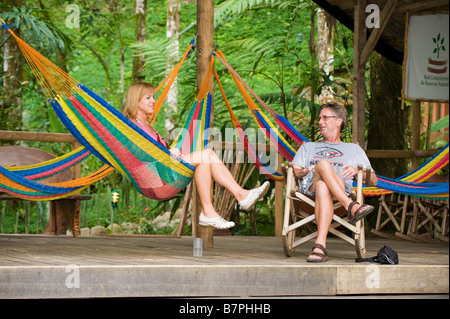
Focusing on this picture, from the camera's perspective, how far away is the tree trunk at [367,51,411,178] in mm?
6445

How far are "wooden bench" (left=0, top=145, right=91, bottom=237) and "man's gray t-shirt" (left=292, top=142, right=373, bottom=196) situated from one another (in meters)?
2.11

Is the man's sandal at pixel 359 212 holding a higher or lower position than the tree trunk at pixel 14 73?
lower

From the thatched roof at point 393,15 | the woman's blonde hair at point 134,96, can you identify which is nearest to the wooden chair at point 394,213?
the thatched roof at point 393,15

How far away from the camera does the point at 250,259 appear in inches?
136

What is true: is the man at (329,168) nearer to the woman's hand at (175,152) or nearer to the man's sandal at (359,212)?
the man's sandal at (359,212)

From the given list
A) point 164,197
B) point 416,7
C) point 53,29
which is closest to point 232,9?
point 53,29

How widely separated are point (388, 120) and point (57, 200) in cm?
335

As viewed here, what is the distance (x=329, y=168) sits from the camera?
3.54 m

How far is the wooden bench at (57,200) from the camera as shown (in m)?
5.16

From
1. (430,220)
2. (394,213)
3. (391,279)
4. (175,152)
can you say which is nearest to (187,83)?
(394,213)

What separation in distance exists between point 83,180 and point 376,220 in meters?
2.92

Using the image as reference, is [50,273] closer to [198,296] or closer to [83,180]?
[198,296]

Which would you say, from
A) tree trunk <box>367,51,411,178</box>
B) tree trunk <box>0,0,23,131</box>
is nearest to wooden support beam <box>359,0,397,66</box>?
tree trunk <box>367,51,411,178</box>
